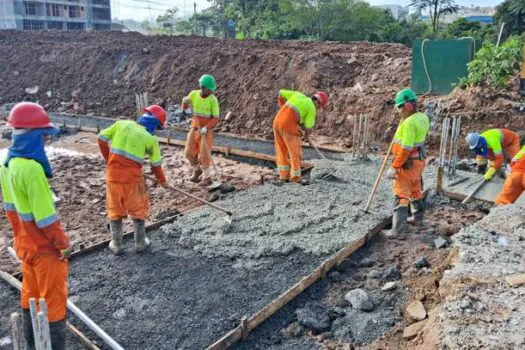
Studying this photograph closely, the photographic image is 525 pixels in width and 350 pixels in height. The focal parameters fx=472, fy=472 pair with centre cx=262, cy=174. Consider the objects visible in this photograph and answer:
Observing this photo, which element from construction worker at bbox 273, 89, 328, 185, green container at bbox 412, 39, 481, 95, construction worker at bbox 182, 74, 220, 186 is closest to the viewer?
construction worker at bbox 273, 89, 328, 185

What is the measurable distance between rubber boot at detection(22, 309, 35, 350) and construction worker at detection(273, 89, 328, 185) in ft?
15.2

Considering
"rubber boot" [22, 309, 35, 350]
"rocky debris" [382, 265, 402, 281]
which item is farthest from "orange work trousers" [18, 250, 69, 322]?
"rocky debris" [382, 265, 402, 281]

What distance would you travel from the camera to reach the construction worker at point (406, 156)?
5.61m

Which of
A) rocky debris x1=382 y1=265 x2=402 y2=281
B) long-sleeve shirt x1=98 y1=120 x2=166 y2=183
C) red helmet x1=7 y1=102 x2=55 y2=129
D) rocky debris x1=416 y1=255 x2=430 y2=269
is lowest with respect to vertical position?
rocky debris x1=382 y1=265 x2=402 y2=281

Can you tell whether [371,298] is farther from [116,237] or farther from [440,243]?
[116,237]

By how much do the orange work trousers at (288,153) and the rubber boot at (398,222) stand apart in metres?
2.23

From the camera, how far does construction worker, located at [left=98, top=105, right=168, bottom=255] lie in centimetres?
507

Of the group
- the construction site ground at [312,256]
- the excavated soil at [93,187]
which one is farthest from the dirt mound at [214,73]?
the excavated soil at [93,187]

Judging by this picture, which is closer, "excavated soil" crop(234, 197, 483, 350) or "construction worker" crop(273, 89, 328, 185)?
"excavated soil" crop(234, 197, 483, 350)

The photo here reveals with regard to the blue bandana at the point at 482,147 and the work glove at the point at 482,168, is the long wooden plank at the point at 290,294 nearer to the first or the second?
the blue bandana at the point at 482,147

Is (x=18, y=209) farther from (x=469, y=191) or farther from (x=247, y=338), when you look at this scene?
(x=469, y=191)

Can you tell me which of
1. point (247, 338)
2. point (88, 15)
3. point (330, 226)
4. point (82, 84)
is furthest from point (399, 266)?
point (88, 15)

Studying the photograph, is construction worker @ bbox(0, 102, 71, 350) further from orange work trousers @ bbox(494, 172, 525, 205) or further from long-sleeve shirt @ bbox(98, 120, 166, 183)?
orange work trousers @ bbox(494, 172, 525, 205)

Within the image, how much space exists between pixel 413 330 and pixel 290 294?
3.84ft
